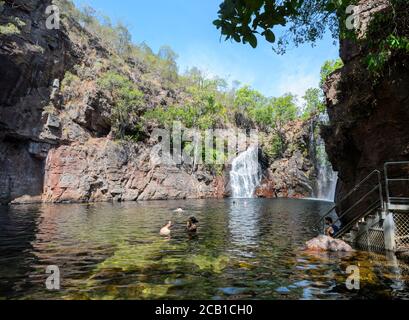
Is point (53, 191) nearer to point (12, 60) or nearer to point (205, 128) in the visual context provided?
point (12, 60)

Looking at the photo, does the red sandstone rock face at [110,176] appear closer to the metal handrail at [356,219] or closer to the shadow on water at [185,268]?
the shadow on water at [185,268]

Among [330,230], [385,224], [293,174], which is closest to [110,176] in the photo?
[293,174]

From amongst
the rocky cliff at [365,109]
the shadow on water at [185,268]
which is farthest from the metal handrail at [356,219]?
the rocky cliff at [365,109]

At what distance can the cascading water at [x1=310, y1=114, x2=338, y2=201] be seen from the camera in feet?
234

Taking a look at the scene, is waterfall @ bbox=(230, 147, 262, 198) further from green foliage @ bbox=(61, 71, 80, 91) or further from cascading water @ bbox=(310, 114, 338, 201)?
green foliage @ bbox=(61, 71, 80, 91)

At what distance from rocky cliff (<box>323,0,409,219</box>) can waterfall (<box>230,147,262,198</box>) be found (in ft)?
182

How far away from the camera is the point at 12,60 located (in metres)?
46.0

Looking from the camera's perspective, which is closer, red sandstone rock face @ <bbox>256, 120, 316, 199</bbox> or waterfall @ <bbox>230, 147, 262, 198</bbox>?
waterfall @ <bbox>230, 147, 262, 198</bbox>

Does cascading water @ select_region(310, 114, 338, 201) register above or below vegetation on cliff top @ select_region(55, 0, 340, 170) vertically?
below

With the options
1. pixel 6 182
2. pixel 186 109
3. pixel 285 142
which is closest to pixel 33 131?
pixel 6 182

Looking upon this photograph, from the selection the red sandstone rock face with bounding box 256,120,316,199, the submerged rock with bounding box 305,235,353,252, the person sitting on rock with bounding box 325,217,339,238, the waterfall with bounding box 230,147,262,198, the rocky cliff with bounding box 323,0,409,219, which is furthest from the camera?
the red sandstone rock face with bounding box 256,120,316,199

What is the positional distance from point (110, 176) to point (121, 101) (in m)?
15.8

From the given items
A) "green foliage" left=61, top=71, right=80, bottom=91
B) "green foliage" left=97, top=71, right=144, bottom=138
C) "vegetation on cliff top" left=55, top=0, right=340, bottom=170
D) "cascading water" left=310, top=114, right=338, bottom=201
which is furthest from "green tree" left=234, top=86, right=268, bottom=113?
"green foliage" left=61, top=71, right=80, bottom=91
